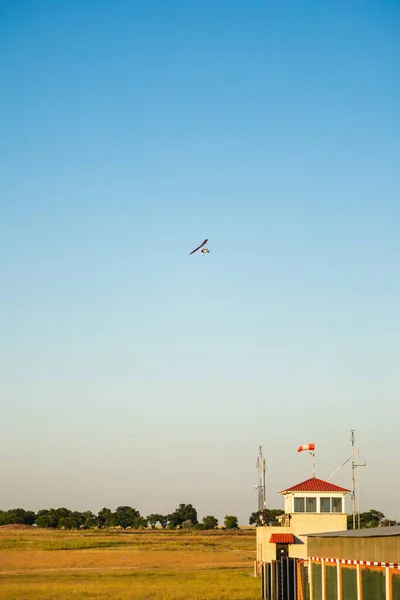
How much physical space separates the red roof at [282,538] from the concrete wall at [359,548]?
23.8 metres

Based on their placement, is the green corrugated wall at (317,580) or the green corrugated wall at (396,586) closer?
the green corrugated wall at (396,586)

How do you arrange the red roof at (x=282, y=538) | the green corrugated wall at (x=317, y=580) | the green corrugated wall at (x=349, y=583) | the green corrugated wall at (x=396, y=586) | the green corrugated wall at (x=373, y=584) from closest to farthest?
1. the green corrugated wall at (x=396, y=586)
2. the green corrugated wall at (x=373, y=584)
3. the green corrugated wall at (x=349, y=583)
4. the green corrugated wall at (x=317, y=580)
5. the red roof at (x=282, y=538)

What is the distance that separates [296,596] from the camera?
4431cm

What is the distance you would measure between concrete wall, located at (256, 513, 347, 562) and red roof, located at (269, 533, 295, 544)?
3.25 feet

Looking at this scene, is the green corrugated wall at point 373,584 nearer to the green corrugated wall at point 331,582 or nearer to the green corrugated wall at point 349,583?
the green corrugated wall at point 349,583

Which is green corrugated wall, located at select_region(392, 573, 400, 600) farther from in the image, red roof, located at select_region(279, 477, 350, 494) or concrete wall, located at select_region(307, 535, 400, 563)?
red roof, located at select_region(279, 477, 350, 494)

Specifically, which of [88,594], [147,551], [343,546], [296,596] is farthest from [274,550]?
[147,551]

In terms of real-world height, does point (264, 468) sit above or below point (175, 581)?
above

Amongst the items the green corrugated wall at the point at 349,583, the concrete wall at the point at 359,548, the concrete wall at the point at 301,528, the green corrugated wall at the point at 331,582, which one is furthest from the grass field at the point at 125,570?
the green corrugated wall at the point at 349,583

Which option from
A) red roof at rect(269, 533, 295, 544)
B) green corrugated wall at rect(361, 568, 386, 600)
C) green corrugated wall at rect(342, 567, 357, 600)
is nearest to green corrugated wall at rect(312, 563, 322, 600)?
green corrugated wall at rect(342, 567, 357, 600)

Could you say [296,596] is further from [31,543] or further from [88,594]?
[31,543]

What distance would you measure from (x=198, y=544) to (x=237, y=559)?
123 feet

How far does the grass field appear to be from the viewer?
192ft

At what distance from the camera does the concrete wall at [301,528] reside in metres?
68.8
